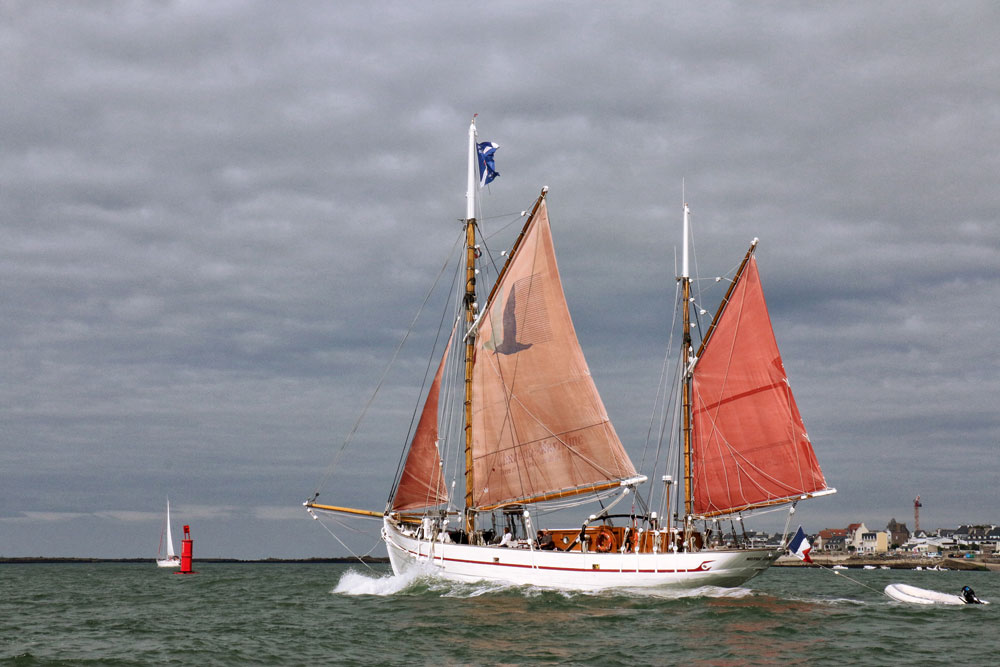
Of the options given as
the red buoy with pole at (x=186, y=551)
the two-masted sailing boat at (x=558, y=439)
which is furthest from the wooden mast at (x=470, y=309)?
the red buoy with pole at (x=186, y=551)

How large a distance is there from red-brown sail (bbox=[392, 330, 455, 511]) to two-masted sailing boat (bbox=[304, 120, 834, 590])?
6 centimetres

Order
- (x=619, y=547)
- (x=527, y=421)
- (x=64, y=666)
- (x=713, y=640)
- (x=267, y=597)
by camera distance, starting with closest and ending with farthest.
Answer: (x=64, y=666)
(x=713, y=640)
(x=619, y=547)
(x=527, y=421)
(x=267, y=597)

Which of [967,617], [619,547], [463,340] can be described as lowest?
[967,617]

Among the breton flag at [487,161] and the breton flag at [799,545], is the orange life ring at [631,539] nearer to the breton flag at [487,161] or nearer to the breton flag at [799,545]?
the breton flag at [799,545]

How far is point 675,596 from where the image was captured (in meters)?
49.8

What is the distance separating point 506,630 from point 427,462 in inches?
821

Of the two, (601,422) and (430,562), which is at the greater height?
(601,422)

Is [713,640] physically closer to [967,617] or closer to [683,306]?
[967,617]

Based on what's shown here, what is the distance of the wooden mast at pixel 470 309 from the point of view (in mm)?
58938

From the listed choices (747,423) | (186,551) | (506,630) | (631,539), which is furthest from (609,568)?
(186,551)

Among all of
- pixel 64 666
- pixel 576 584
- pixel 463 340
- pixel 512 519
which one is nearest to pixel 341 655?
pixel 64 666

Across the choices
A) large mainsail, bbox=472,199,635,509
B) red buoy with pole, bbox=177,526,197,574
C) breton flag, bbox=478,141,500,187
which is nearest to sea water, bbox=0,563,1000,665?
large mainsail, bbox=472,199,635,509

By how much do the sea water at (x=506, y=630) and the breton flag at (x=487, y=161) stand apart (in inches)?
994

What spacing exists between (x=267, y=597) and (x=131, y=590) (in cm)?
1831
